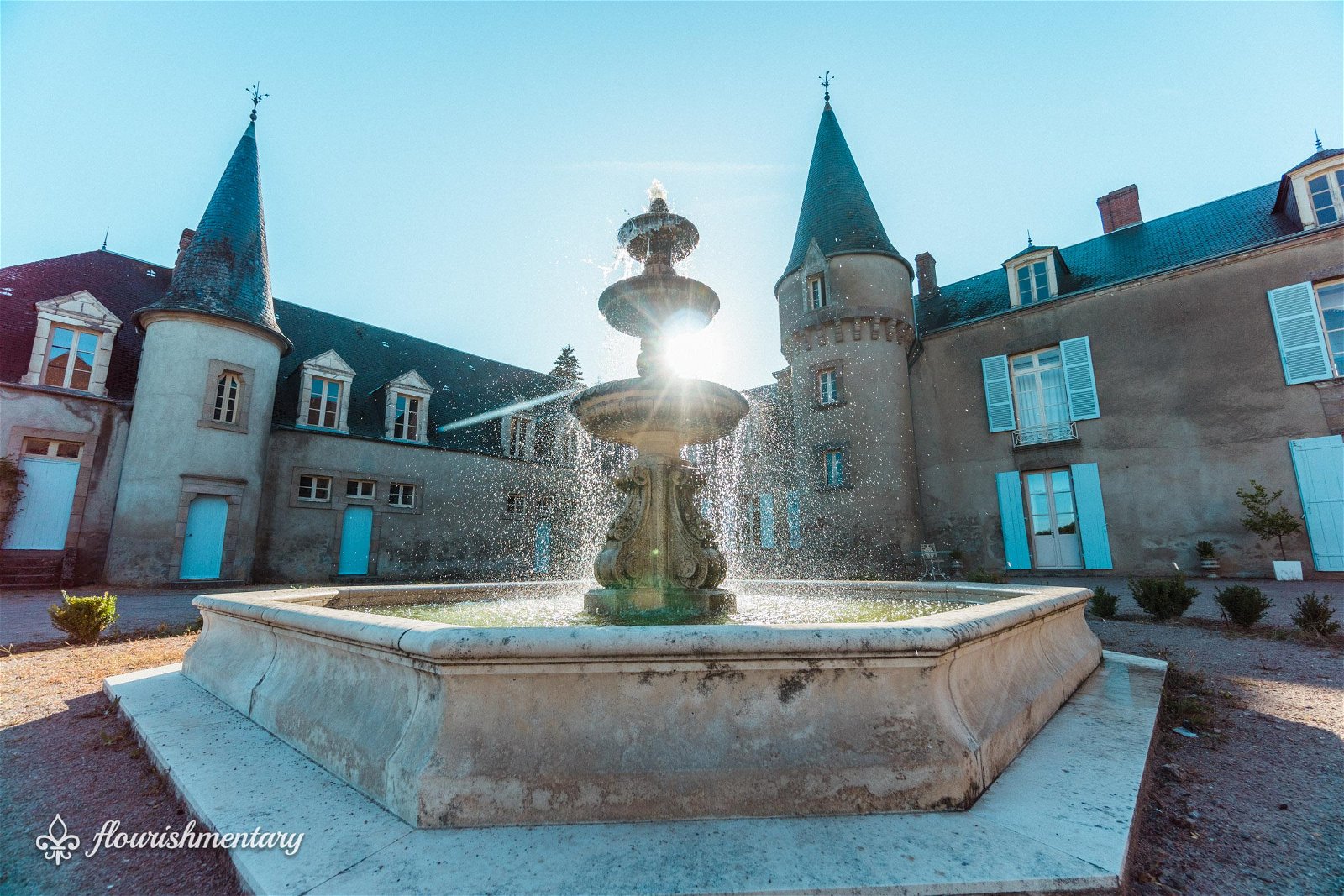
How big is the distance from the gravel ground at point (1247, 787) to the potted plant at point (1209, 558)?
960 cm

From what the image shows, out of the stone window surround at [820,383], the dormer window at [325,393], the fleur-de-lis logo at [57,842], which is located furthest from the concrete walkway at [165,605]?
the stone window surround at [820,383]

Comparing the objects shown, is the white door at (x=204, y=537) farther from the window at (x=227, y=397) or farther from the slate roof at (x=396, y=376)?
the slate roof at (x=396, y=376)

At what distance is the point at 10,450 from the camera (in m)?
12.8

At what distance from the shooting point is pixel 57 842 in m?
2.25

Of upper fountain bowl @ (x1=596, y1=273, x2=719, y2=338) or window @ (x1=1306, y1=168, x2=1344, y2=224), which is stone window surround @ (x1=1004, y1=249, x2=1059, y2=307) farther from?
upper fountain bowl @ (x1=596, y1=273, x2=719, y2=338)

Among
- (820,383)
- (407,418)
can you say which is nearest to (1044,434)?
(820,383)

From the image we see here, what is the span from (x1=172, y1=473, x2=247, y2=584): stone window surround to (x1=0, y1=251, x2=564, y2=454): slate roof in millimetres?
2766

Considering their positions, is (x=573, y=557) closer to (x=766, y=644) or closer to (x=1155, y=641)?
(x=1155, y=641)

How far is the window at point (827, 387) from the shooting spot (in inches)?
682

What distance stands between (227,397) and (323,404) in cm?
284

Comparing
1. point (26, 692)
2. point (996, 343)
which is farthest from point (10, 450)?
point (996, 343)

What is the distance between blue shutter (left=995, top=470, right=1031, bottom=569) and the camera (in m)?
15.1

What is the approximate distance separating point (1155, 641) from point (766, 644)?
6830 millimetres

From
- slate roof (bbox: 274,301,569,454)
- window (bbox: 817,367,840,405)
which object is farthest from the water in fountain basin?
slate roof (bbox: 274,301,569,454)
